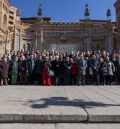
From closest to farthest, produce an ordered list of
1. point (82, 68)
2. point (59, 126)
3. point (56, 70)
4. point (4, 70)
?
point (59, 126) → point (4, 70) → point (82, 68) → point (56, 70)

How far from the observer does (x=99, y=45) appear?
60406mm

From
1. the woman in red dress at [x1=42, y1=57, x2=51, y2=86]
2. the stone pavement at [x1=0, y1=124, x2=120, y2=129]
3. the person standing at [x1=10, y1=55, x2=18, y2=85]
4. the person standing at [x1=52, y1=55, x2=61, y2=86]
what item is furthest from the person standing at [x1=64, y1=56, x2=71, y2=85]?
the stone pavement at [x1=0, y1=124, x2=120, y2=129]

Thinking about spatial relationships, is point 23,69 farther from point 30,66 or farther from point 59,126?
point 59,126

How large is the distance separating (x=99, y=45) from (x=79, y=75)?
4424cm

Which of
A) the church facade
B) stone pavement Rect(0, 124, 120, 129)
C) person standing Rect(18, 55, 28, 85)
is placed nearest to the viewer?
stone pavement Rect(0, 124, 120, 129)

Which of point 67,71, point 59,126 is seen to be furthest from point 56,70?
point 59,126

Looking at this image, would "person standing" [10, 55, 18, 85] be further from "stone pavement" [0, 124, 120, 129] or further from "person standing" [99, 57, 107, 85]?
"stone pavement" [0, 124, 120, 129]

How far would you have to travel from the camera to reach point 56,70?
17.3 m

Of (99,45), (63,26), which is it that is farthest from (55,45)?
(99,45)

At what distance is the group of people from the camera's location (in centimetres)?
1683

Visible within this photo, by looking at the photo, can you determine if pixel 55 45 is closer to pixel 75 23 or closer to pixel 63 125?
pixel 75 23

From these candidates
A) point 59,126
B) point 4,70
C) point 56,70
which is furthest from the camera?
point 56,70

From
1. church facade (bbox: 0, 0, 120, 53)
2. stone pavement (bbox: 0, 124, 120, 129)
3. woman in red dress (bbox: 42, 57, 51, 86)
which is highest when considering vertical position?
church facade (bbox: 0, 0, 120, 53)

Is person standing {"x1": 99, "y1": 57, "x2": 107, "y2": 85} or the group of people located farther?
person standing {"x1": 99, "y1": 57, "x2": 107, "y2": 85}
